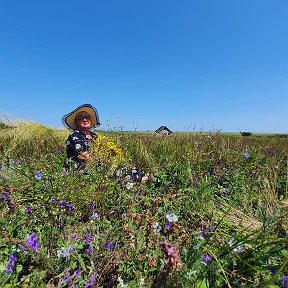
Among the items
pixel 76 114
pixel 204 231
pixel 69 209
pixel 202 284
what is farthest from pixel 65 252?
pixel 76 114

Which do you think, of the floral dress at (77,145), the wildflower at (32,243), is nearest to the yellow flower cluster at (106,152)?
the floral dress at (77,145)

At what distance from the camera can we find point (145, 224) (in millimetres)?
2539

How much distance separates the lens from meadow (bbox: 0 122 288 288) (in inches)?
75.5

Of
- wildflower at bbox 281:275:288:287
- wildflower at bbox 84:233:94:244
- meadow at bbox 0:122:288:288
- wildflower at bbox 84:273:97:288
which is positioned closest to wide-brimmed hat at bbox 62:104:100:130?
meadow at bbox 0:122:288:288

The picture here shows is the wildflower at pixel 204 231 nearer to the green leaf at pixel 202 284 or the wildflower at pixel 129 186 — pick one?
the green leaf at pixel 202 284

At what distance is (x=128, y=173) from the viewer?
154 inches

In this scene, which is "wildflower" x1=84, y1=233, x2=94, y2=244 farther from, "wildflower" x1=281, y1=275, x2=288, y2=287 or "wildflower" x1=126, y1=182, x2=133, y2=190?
"wildflower" x1=281, y1=275, x2=288, y2=287

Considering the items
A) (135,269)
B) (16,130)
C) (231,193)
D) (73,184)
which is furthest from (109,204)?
(16,130)

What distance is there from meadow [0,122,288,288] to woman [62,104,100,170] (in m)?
0.35

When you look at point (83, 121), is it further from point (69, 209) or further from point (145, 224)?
point (145, 224)

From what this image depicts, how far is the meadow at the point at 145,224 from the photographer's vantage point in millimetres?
1918

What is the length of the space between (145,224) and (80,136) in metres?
2.95

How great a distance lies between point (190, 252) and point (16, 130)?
7569 millimetres

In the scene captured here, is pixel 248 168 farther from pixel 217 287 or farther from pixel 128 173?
pixel 217 287
